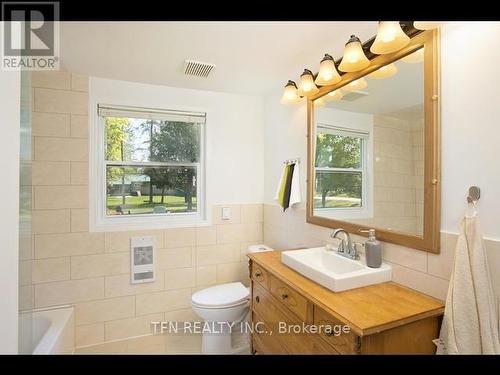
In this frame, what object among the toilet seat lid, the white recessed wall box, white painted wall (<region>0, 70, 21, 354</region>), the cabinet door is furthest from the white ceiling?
the toilet seat lid

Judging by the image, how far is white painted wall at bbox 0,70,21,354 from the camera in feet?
2.02

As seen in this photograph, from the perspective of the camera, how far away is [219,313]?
1.90 metres

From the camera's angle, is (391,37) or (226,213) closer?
(391,37)

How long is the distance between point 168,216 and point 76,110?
1.16 m

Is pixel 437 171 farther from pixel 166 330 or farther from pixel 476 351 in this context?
pixel 166 330

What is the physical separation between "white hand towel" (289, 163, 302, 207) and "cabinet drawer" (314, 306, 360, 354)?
104cm

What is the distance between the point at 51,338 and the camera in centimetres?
166

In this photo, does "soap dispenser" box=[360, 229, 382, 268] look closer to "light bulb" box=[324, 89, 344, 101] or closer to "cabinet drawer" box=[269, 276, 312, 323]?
"cabinet drawer" box=[269, 276, 312, 323]

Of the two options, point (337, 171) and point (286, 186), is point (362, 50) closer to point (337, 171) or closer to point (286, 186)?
point (337, 171)

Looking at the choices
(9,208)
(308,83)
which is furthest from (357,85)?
(9,208)

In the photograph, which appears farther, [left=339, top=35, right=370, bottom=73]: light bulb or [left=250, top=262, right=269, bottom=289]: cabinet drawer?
[left=250, top=262, right=269, bottom=289]: cabinet drawer

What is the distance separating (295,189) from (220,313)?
1129 mm

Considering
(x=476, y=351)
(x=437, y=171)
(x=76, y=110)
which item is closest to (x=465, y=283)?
(x=476, y=351)

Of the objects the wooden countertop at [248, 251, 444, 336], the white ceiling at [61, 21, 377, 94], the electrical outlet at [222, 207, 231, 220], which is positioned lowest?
the wooden countertop at [248, 251, 444, 336]
